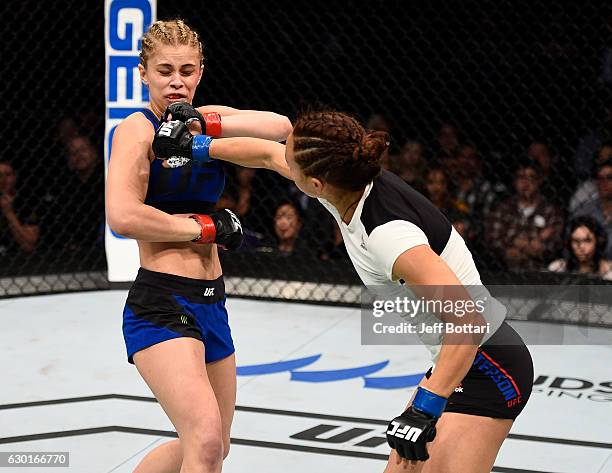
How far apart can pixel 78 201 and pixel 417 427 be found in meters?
4.12

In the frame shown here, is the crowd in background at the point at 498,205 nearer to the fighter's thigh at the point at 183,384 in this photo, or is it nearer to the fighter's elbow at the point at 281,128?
the fighter's elbow at the point at 281,128

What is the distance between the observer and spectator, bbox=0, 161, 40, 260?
5.61 m

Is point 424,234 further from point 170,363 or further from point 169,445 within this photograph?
point 169,445

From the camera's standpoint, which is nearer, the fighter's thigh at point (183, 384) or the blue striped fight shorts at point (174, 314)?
the fighter's thigh at point (183, 384)

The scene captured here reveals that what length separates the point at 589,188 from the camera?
5.36 meters

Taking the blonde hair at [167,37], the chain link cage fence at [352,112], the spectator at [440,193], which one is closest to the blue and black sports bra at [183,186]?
the blonde hair at [167,37]

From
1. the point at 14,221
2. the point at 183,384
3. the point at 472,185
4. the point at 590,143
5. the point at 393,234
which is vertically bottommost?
the point at 14,221

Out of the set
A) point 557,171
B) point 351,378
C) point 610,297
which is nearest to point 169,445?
point 351,378

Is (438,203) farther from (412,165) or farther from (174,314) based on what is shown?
(174,314)

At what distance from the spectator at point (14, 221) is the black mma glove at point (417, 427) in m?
3.97

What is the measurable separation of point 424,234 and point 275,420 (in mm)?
1784

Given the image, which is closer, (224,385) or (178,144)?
(178,144)

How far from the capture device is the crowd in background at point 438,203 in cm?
526

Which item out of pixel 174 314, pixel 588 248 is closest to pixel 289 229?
pixel 588 248
